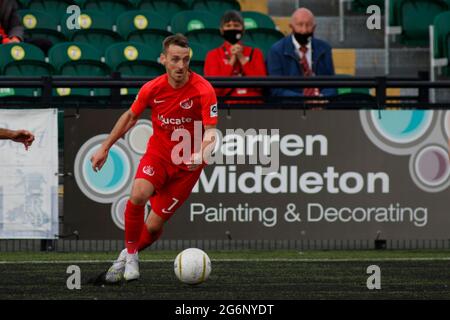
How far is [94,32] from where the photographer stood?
1716cm

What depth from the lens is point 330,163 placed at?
12758mm

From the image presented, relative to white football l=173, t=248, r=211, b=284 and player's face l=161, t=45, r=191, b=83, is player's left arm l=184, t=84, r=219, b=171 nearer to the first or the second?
player's face l=161, t=45, r=191, b=83

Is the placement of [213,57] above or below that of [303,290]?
above

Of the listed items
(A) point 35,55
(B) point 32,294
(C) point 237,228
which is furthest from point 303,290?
(A) point 35,55

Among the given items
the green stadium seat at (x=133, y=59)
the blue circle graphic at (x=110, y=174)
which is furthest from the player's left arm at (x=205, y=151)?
the green stadium seat at (x=133, y=59)

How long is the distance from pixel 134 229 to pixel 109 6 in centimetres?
918

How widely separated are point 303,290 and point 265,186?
3664 millimetres

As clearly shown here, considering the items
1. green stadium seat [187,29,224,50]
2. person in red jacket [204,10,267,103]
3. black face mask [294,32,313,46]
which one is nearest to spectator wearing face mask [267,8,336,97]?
black face mask [294,32,313,46]

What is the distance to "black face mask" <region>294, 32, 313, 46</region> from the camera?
45.4ft

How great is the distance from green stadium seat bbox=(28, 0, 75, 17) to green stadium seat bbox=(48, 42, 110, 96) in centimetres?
174

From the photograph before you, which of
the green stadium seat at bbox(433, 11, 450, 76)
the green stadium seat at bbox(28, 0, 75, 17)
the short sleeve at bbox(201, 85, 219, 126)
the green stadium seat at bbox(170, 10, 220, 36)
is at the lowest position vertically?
the short sleeve at bbox(201, 85, 219, 126)

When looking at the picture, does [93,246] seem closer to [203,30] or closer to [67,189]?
[67,189]

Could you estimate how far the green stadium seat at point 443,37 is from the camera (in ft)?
55.2

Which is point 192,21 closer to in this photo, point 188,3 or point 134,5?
point 188,3
